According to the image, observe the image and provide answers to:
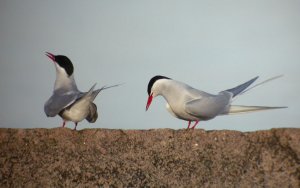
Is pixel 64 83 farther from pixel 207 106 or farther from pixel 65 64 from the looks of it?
pixel 207 106

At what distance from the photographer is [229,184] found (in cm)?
139

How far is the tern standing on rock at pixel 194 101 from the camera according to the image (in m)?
1.56

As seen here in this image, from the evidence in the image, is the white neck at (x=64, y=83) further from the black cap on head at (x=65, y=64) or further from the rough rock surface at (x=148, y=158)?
the rough rock surface at (x=148, y=158)

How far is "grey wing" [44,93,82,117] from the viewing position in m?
1.63

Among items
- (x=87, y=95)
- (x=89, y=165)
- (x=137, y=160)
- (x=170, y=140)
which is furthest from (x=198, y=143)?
(x=87, y=95)

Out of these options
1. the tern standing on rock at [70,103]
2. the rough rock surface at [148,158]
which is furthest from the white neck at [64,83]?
the rough rock surface at [148,158]

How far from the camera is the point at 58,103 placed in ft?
5.39

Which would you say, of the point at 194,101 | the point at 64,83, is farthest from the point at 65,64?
the point at 194,101

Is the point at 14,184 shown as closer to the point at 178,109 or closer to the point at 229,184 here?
the point at 178,109

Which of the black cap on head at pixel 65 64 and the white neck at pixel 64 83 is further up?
the black cap on head at pixel 65 64

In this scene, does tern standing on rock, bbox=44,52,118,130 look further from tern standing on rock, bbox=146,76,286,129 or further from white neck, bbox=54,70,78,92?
tern standing on rock, bbox=146,76,286,129

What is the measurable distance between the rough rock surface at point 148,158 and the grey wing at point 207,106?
116 mm

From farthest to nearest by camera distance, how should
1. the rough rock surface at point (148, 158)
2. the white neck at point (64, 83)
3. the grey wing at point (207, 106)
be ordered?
the white neck at point (64, 83)
the grey wing at point (207, 106)
the rough rock surface at point (148, 158)

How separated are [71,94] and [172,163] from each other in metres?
0.56
